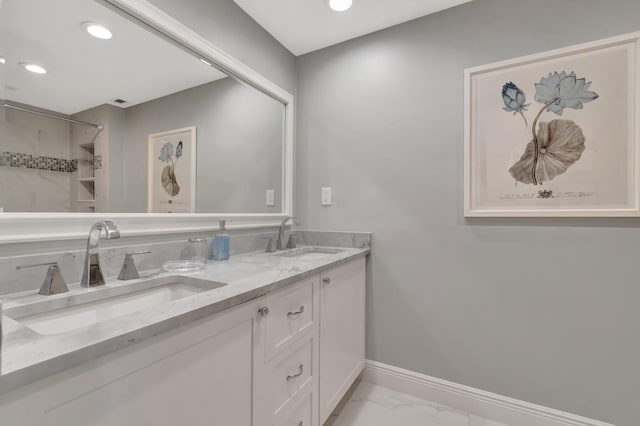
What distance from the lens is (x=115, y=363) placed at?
576mm

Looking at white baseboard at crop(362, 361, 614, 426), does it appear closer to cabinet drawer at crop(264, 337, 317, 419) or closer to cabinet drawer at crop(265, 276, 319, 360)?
cabinet drawer at crop(264, 337, 317, 419)

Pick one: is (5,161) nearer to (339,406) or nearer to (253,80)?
(253,80)

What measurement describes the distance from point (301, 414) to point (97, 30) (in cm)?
172

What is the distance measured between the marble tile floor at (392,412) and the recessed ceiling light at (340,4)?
7.63 ft

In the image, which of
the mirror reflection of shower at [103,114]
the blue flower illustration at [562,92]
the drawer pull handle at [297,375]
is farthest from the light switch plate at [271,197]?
the blue flower illustration at [562,92]

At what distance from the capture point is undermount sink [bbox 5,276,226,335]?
0.77 metres

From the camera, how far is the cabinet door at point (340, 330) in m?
1.39

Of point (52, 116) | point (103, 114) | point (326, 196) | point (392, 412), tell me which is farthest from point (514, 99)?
point (52, 116)

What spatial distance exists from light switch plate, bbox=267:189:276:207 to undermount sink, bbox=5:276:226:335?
0.99m

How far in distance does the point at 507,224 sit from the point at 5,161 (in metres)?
2.11

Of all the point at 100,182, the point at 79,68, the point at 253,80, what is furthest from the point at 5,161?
the point at 253,80

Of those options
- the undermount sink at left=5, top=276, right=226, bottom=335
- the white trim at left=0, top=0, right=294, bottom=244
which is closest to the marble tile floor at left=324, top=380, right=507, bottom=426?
the undermount sink at left=5, top=276, right=226, bottom=335

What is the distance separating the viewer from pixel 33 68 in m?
0.94

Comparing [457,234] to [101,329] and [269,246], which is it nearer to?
[269,246]
